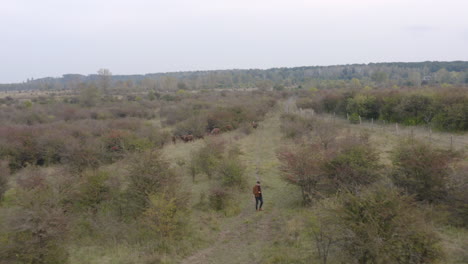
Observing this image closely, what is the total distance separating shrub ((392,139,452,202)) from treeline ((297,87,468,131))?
1611cm

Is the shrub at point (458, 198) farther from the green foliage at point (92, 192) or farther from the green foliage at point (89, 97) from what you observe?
the green foliage at point (89, 97)

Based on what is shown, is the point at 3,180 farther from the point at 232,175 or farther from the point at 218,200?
the point at 232,175

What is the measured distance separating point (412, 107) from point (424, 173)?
838 inches

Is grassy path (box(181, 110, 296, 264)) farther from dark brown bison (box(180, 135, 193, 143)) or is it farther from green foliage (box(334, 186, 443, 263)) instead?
dark brown bison (box(180, 135, 193, 143))

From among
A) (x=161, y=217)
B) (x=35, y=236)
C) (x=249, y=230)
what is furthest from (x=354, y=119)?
(x=35, y=236)

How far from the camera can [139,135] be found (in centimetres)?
2384

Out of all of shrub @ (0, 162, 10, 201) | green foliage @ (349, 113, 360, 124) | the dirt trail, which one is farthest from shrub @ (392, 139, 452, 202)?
green foliage @ (349, 113, 360, 124)

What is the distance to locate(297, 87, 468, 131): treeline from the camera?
23.9 meters

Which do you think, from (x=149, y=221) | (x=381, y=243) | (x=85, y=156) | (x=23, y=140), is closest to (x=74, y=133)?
(x=23, y=140)

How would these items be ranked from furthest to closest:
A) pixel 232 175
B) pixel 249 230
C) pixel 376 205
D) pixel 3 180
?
pixel 232 175
pixel 3 180
pixel 249 230
pixel 376 205

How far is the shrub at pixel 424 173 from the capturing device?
9977mm

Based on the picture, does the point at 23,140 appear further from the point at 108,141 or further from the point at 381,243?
the point at 381,243

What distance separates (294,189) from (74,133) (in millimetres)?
17979

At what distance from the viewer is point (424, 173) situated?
10.1 metres
